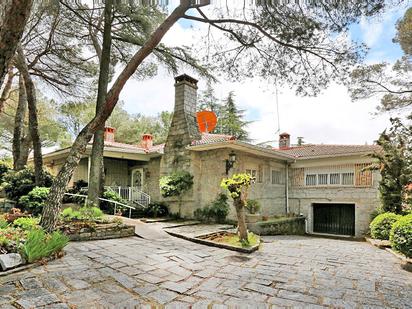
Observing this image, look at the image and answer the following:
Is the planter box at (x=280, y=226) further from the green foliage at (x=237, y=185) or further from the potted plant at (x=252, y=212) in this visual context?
the green foliage at (x=237, y=185)

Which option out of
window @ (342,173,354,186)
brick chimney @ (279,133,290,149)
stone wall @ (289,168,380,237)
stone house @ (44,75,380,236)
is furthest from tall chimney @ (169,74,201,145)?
brick chimney @ (279,133,290,149)

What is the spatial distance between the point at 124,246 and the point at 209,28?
19.0 feet

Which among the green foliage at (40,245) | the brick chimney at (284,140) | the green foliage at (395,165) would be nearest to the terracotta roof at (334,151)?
the green foliage at (395,165)

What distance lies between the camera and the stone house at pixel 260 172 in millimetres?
10648

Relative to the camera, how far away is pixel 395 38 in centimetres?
962

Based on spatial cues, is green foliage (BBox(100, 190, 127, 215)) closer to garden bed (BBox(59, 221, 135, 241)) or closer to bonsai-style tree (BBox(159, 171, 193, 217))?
bonsai-style tree (BBox(159, 171, 193, 217))

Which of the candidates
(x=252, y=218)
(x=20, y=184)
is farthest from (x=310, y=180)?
(x=20, y=184)

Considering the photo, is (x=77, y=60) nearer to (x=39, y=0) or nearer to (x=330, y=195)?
(x=39, y=0)

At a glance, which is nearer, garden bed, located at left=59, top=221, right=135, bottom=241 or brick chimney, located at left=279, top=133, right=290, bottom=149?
garden bed, located at left=59, top=221, right=135, bottom=241

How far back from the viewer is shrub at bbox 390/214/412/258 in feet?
15.8

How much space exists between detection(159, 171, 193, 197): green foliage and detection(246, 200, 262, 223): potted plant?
2.38m

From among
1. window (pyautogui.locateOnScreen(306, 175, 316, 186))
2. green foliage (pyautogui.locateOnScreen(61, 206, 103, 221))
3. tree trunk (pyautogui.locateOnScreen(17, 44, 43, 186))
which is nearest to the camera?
green foliage (pyautogui.locateOnScreen(61, 206, 103, 221))

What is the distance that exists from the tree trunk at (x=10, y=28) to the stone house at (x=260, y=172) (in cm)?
664

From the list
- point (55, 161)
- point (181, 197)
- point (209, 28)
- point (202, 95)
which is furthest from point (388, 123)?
point (202, 95)
